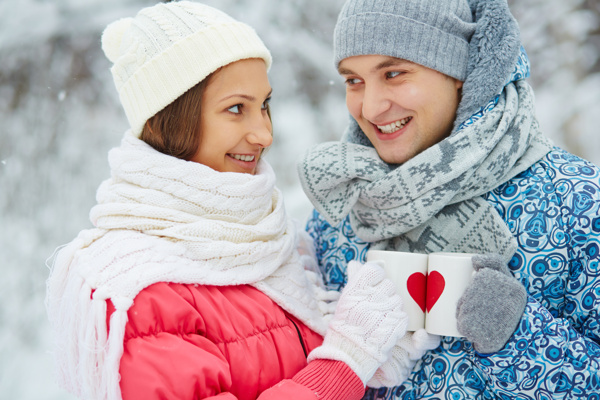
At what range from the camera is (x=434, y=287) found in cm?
123

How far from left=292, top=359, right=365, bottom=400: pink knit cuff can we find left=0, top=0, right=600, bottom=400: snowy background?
5.36 feet

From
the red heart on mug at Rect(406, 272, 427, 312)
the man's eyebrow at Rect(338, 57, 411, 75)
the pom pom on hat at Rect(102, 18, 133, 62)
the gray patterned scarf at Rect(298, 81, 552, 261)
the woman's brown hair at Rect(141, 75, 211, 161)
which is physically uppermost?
the pom pom on hat at Rect(102, 18, 133, 62)

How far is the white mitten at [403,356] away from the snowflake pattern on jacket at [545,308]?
0.07 m

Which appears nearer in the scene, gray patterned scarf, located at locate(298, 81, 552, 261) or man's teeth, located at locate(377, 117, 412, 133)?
gray patterned scarf, located at locate(298, 81, 552, 261)

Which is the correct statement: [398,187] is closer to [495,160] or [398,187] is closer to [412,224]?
[412,224]

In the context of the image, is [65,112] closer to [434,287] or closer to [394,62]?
[394,62]

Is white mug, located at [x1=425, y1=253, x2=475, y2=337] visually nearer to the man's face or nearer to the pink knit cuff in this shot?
the pink knit cuff

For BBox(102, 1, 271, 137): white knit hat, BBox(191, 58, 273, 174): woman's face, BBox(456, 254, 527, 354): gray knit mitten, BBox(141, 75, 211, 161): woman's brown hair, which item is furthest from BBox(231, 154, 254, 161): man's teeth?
BBox(456, 254, 527, 354): gray knit mitten

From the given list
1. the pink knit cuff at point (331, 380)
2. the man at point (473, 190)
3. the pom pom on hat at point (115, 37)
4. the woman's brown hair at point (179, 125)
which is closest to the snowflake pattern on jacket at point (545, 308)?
the man at point (473, 190)

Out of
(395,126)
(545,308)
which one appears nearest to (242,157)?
(395,126)

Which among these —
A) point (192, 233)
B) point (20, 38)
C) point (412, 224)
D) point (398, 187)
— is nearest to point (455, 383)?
point (412, 224)

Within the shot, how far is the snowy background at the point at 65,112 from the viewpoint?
2.47 m

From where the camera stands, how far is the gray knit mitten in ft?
3.80

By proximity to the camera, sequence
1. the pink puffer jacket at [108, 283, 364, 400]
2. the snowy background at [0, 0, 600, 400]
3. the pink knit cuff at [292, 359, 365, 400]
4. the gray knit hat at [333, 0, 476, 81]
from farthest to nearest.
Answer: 1. the snowy background at [0, 0, 600, 400]
2. the gray knit hat at [333, 0, 476, 81]
3. the pink knit cuff at [292, 359, 365, 400]
4. the pink puffer jacket at [108, 283, 364, 400]
